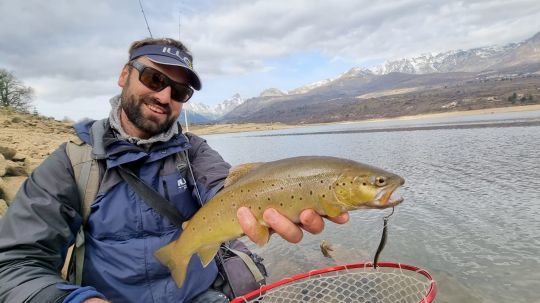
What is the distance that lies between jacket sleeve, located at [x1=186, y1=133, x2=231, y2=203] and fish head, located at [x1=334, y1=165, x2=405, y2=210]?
1448mm

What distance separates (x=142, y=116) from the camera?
396cm

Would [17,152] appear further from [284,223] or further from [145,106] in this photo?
[284,223]

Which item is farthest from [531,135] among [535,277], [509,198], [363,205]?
[363,205]

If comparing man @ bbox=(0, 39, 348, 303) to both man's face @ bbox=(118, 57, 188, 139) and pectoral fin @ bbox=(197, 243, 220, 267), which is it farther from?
pectoral fin @ bbox=(197, 243, 220, 267)

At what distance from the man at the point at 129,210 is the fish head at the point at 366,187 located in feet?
0.75

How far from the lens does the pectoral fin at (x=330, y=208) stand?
2.85m

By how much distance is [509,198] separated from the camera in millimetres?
13500

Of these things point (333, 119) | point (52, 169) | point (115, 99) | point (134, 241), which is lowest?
point (333, 119)

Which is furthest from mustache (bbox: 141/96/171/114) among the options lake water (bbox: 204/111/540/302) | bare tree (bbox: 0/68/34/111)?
bare tree (bbox: 0/68/34/111)

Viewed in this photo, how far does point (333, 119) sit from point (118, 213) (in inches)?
6420

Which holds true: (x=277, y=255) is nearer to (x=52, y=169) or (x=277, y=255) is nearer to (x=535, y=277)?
(x=535, y=277)

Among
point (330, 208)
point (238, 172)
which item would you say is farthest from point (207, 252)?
point (330, 208)

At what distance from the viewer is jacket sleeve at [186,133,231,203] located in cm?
395

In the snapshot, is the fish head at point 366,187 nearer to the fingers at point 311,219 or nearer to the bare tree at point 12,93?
the fingers at point 311,219
